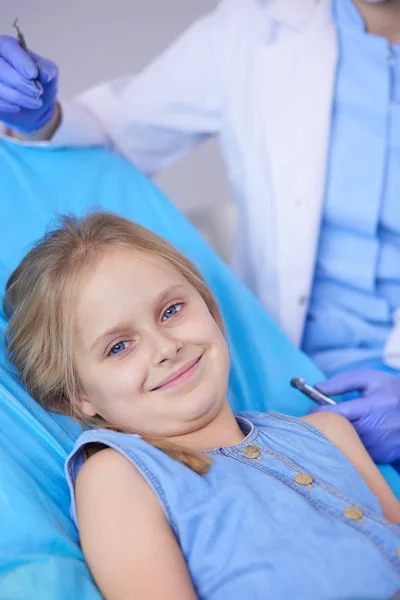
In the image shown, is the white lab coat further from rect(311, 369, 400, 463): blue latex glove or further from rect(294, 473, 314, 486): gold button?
rect(294, 473, 314, 486): gold button

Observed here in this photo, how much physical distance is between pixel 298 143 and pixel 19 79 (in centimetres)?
53

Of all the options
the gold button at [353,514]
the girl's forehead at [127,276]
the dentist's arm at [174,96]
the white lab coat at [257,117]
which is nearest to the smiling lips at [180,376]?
the girl's forehead at [127,276]

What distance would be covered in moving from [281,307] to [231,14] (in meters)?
0.59

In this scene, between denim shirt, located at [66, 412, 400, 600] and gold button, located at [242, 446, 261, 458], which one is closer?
denim shirt, located at [66, 412, 400, 600]

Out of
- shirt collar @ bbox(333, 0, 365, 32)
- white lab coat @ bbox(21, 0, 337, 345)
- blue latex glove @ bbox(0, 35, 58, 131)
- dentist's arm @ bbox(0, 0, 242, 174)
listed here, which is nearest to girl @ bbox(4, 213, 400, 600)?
blue latex glove @ bbox(0, 35, 58, 131)

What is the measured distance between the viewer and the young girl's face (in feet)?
2.89

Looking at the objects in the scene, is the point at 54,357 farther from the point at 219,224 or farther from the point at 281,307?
the point at 219,224

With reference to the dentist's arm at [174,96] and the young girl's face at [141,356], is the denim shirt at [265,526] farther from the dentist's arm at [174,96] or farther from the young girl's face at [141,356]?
the dentist's arm at [174,96]

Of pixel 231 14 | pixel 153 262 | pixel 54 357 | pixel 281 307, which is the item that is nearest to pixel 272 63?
pixel 231 14

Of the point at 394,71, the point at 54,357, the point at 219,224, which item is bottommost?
the point at 219,224

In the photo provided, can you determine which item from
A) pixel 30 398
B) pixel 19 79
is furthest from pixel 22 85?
pixel 30 398

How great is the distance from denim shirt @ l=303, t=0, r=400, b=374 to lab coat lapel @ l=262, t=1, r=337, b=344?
34 millimetres

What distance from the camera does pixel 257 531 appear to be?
31.1 inches

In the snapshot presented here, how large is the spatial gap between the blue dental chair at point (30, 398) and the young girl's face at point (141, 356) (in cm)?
10
